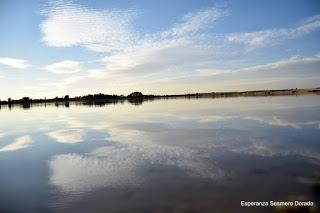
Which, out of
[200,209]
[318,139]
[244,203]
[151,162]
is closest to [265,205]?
[244,203]

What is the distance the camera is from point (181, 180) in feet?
28.8

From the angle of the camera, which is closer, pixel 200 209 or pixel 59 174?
pixel 200 209

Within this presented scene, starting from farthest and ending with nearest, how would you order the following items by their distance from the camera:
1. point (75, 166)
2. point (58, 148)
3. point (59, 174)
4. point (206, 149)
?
point (58, 148) → point (206, 149) → point (75, 166) → point (59, 174)

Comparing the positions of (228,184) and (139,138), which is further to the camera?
(139,138)

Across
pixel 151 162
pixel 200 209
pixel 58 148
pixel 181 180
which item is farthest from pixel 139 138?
pixel 200 209

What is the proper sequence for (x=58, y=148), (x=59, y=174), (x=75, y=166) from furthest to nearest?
1. (x=58, y=148)
2. (x=75, y=166)
3. (x=59, y=174)

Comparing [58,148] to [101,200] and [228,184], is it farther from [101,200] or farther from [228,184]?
[228,184]

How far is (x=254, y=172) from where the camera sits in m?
9.13

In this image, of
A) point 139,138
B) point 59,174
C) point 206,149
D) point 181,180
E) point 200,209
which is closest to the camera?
point 200,209

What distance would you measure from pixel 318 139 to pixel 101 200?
11721 millimetres

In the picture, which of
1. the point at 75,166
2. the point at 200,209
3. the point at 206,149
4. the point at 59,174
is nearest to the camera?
the point at 200,209

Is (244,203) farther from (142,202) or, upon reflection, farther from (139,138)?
(139,138)

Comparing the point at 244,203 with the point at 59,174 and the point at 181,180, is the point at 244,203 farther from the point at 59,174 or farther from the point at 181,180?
the point at 59,174

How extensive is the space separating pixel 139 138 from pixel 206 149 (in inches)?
217
